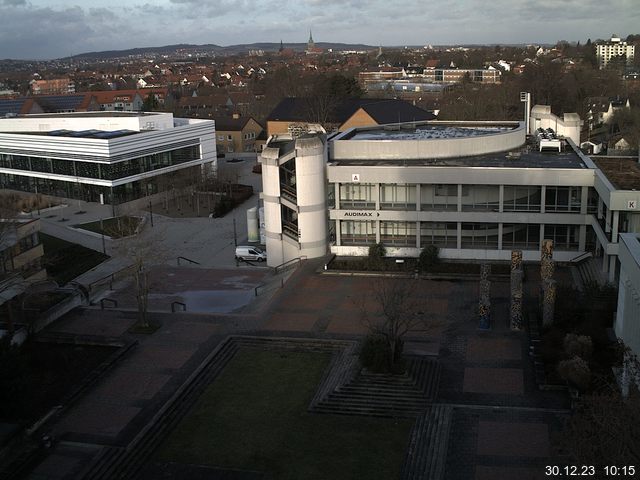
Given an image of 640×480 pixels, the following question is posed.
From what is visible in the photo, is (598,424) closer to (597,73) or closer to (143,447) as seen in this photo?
(143,447)

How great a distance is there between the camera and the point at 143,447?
68.0ft

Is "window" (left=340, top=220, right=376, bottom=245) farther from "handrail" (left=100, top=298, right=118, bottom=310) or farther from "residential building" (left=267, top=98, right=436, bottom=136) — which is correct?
"residential building" (left=267, top=98, right=436, bottom=136)

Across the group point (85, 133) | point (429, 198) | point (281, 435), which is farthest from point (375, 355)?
point (85, 133)

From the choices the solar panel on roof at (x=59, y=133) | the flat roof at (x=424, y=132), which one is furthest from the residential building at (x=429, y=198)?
the solar panel on roof at (x=59, y=133)

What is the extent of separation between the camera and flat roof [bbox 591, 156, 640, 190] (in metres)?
32.6

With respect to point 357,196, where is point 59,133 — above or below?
above

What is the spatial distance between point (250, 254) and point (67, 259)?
444 inches

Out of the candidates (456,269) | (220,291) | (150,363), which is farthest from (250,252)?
(150,363)

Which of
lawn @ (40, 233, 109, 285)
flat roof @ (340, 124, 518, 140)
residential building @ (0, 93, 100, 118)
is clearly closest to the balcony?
flat roof @ (340, 124, 518, 140)

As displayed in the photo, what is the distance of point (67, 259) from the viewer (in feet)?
138

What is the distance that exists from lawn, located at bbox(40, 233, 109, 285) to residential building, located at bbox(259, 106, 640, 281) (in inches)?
425

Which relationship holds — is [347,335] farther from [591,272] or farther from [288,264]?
[591,272]

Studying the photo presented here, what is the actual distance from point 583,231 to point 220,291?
18195 mm

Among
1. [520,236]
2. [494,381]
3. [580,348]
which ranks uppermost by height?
[520,236]
